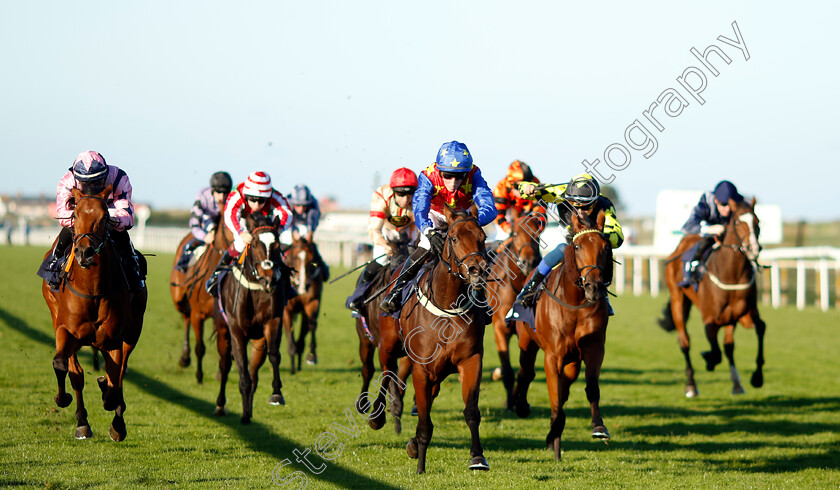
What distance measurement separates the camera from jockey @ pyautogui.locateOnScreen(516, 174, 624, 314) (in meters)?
6.62

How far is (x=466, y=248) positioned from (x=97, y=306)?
2945 millimetres

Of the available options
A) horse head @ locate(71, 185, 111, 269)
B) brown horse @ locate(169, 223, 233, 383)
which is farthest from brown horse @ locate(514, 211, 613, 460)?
brown horse @ locate(169, 223, 233, 383)

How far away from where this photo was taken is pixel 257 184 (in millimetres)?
8320

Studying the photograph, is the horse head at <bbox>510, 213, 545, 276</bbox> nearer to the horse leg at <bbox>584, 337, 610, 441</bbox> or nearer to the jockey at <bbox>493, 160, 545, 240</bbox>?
the jockey at <bbox>493, 160, 545, 240</bbox>

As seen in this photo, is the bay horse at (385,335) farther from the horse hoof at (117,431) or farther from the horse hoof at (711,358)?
the horse hoof at (711,358)

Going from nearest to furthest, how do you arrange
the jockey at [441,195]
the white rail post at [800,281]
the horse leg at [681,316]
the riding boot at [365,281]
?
1. the jockey at [441,195]
2. the riding boot at [365,281]
3. the horse leg at [681,316]
4. the white rail post at [800,281]

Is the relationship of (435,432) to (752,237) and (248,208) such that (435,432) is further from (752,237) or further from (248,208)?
(752,237)

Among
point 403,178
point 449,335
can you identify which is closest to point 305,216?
point 403,178

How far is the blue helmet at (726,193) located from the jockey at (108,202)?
21.6 ft

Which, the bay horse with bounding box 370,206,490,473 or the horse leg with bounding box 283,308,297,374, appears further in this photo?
the horse leg with bounding box 283,308,297,374

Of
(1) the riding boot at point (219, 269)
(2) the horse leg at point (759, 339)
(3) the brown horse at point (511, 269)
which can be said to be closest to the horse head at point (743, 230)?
(2) the horse leg at point (759, 339)

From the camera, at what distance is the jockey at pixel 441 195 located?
598 cm

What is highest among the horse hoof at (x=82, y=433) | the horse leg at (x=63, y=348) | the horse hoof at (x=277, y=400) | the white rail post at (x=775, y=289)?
the horse leg at (x=63, y=348)

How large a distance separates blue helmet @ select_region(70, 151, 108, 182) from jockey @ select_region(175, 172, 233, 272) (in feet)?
13.0
